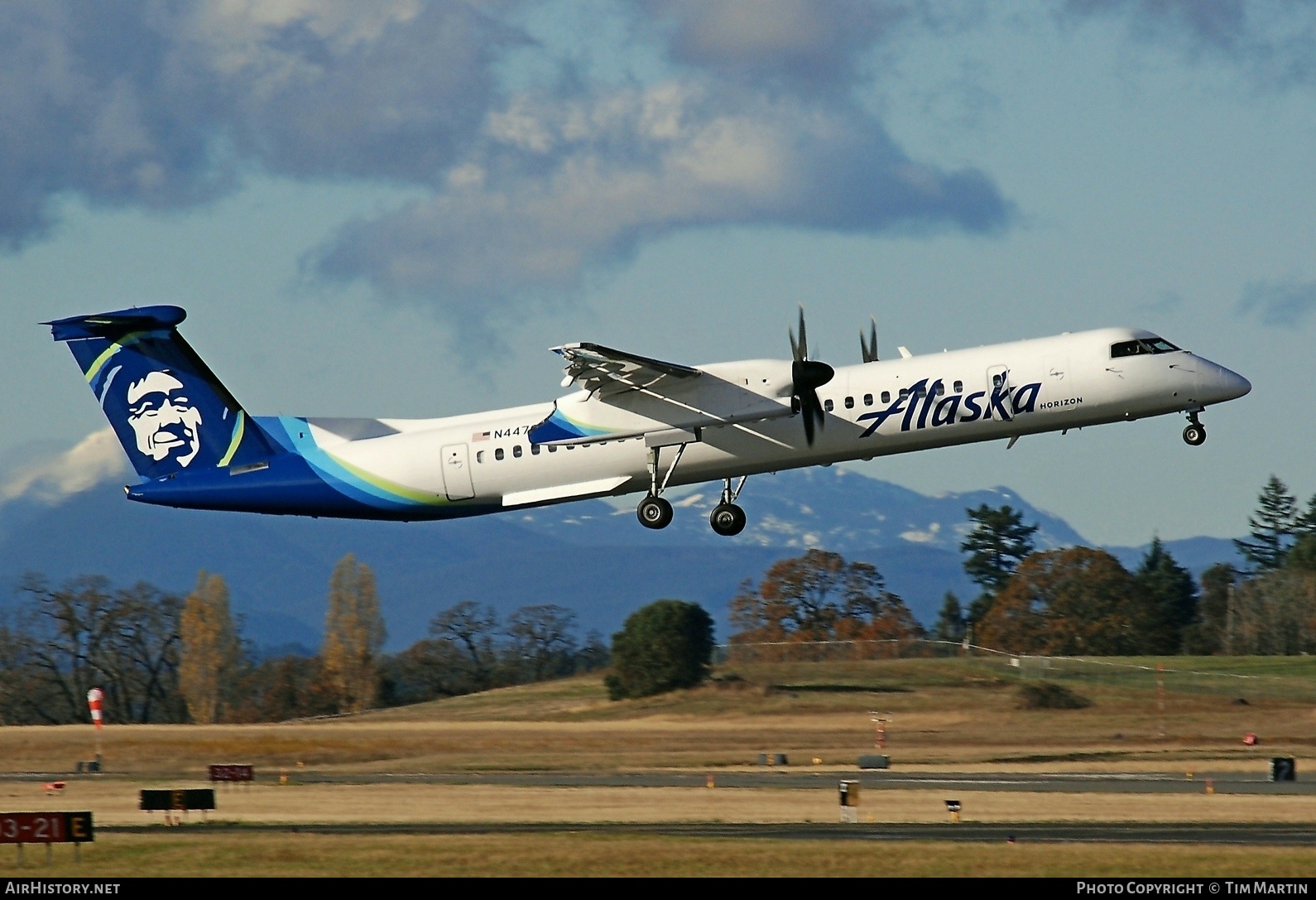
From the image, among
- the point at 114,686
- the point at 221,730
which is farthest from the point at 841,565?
the point at 221,730

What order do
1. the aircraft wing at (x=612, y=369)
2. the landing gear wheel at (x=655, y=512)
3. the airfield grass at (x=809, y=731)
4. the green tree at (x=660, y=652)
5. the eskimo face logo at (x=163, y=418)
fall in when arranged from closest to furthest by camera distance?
1. the aircraft wing at (x=612, y=369)
2. the landing gear wheel at (x=655, y=512)
3. the eskimo face logo at (x=163, y=418)
4. the airfield grass at (x=809, y=731)
5. the green tree at (x=660, y=652)

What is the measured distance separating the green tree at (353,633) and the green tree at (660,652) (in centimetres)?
2353

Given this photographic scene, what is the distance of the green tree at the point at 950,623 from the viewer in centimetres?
10606

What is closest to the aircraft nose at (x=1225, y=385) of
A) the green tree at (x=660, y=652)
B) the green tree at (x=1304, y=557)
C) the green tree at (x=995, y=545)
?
the green tree at (x=660, y=652)

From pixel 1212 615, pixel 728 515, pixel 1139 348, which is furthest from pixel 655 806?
pixel 1212 615

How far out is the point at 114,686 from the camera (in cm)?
8212

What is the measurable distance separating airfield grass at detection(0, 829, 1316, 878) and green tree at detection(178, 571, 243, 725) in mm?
58088

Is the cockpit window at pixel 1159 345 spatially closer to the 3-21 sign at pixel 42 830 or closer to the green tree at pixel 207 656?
the 3-21 sign at pixel 42 830

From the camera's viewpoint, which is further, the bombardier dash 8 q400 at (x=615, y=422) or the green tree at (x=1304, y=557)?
the green tree at (x=1304, y=557)

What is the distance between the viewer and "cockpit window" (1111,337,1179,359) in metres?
34.3

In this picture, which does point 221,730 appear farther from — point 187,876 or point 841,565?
point 841,565

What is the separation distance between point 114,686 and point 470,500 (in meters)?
51.0

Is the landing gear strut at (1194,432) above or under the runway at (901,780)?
above

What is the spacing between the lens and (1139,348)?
113 ft
